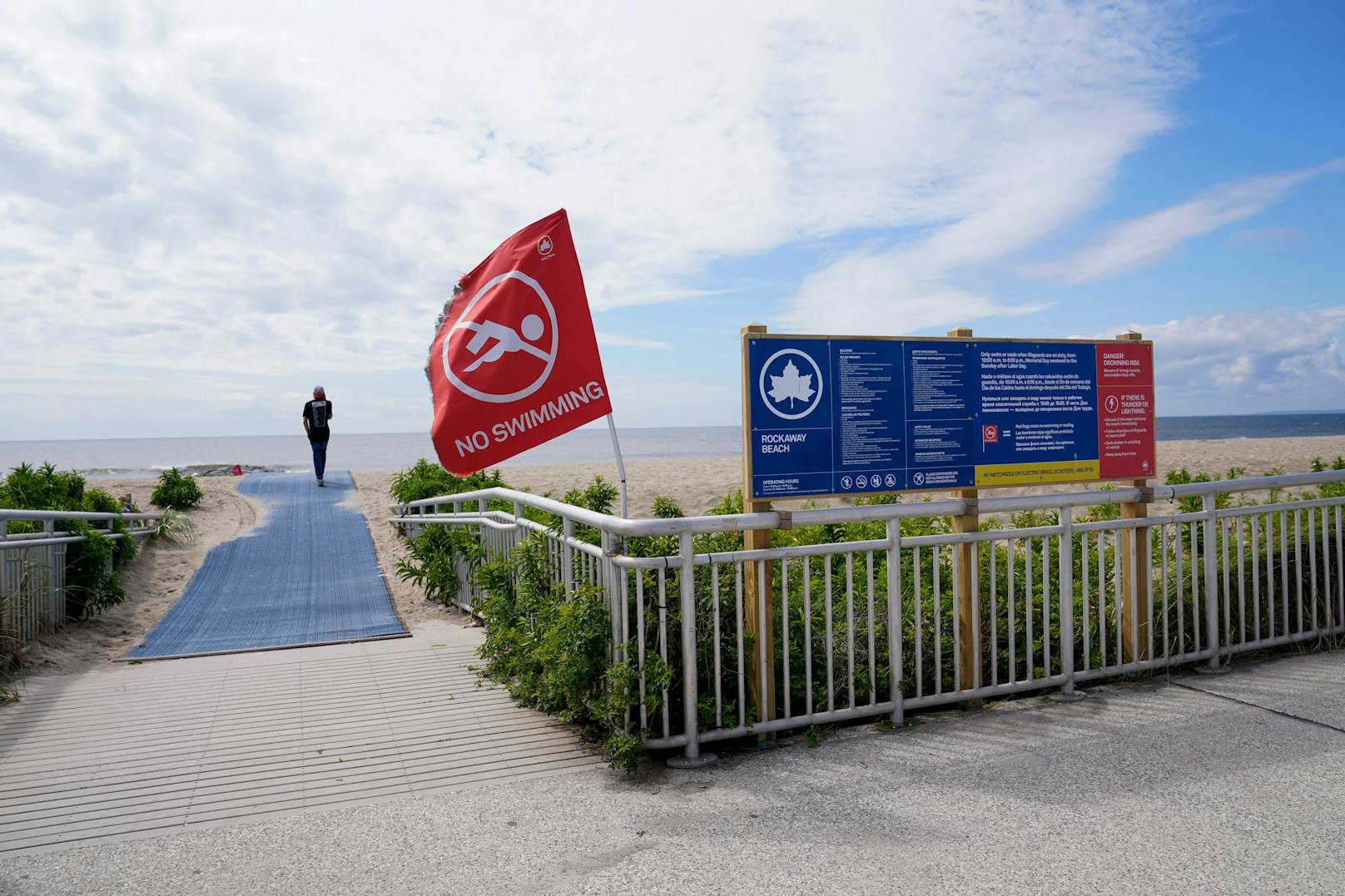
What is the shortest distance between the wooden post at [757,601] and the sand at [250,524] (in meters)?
4.43

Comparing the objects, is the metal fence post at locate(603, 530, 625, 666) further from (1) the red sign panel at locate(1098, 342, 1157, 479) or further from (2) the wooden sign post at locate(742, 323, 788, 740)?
(1) the red sign panel at locate(1098, 342, 1157, 479)

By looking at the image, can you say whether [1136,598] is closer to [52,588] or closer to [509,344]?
[509,344]

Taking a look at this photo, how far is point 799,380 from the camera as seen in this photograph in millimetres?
4570

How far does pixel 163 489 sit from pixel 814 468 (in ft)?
52.4

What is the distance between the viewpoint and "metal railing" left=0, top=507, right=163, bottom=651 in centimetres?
662

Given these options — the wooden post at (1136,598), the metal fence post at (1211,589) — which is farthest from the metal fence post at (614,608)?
the metal fence post at (1211,589)

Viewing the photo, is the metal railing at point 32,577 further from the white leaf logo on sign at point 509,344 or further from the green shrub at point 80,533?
the white leaf logo on sign at point 509,344

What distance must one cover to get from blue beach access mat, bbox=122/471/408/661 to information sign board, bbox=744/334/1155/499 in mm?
4532

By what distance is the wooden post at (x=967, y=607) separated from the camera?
4824 mm

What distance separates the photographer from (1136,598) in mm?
5301

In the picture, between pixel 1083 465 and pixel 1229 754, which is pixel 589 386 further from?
pixel 1229 754

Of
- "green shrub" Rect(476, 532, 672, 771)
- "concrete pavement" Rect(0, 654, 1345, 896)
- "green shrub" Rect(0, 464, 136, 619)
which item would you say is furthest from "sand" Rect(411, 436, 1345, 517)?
"concrete pavement" Rect(0, 654, 1345, 896)

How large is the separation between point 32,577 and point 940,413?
7.18 metres

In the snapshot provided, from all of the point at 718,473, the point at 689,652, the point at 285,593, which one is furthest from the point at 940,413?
the point at 718,473
